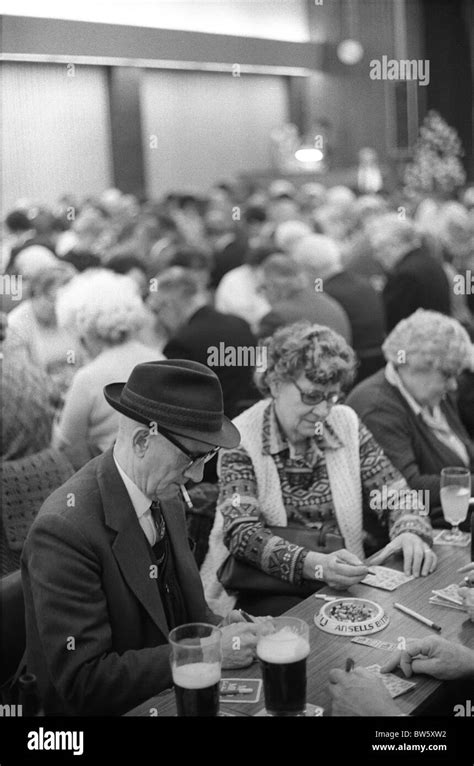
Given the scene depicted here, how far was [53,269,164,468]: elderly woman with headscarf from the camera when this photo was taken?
10.4 ft

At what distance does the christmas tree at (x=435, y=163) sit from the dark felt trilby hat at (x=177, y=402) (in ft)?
30.3

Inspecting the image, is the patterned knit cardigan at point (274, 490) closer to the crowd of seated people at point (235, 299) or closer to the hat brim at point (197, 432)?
the crowd of seated people at point (235, 299)

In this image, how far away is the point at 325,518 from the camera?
2.67 m

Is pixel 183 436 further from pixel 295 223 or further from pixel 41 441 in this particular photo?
pixel 295 223

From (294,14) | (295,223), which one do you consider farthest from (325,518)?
(294,14)

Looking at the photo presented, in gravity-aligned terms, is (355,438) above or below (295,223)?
below

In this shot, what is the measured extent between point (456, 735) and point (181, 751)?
1.85 feet

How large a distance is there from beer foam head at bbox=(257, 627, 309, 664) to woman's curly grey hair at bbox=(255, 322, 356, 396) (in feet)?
3.32

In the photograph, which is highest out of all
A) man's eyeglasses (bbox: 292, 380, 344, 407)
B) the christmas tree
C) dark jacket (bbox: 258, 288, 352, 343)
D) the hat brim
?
the christmas tree

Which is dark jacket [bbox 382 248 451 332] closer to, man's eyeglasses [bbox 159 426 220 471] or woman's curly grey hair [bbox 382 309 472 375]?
woman's curly grey hair [bbox 382 309 472 375]

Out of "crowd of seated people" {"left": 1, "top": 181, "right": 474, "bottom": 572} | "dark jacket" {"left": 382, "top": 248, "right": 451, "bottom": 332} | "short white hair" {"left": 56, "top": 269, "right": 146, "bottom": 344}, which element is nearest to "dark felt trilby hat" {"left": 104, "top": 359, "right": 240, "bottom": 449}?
"crowd of seated people" {"left": 1, "top": 181, "right": 474, "bottom": 572}

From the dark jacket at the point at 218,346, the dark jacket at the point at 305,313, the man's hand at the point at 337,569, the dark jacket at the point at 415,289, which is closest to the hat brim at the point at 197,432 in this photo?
the man's hand at the point at 337,569

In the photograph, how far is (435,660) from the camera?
181 centimetres

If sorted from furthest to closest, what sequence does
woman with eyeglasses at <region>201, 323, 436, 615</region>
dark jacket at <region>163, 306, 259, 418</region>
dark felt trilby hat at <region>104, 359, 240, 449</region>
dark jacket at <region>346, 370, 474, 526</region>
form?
1. dark jacket at <region>163, 306, 259, 418</region>
2. dark jacket at <region>346, 370, 474, 526</region>
3. woman with eyeglasses at <region>201, 323, 436, 615</region>
4. dark felt trilby hat at <region>104, 359, 240, 449</region>
